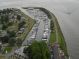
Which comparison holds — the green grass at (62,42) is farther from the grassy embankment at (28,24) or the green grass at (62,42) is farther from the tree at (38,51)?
the grassy embankment at (28,24)

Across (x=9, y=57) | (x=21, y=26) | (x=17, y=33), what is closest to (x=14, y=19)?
(x=21, y=26)

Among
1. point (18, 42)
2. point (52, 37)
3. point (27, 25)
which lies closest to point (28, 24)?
point (27, 25)

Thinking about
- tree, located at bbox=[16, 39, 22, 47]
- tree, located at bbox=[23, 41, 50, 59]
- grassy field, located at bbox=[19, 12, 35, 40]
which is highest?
grassy field, located at bbox=[19, 12, 35, 40]

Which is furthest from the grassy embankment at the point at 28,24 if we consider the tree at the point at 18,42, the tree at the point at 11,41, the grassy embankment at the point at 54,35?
the grassy embankment at the point at 54,35

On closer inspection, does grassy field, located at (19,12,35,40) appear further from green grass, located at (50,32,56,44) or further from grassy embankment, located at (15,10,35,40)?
green grass, located at (50,32,56,44)

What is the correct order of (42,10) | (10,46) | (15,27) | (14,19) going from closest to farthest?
(10,46) → (15,27) → (14,19) → (42,10)

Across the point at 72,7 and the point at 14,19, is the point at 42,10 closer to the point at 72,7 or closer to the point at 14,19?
the point at 72,7

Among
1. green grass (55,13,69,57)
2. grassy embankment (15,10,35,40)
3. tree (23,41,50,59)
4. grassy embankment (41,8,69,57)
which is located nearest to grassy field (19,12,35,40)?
grassy embankment (15,10,35,40)
